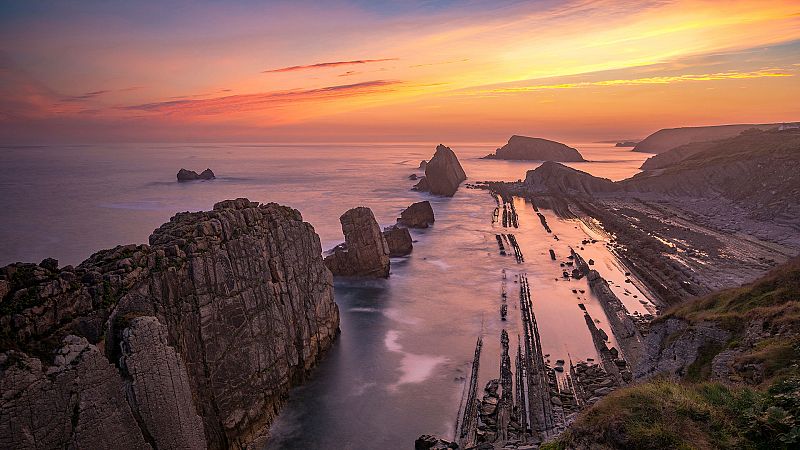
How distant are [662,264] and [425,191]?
97315mm

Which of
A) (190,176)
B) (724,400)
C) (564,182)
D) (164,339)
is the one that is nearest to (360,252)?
(164,339)

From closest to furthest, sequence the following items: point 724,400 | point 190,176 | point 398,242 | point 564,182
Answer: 1. point 724,400
2. point 398,242
3. point 564,182
4. point 190,176

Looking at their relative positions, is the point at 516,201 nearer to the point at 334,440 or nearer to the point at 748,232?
the point at 748,232

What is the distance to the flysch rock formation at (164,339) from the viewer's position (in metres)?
16.3

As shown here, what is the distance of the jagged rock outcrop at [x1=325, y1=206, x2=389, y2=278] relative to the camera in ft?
187

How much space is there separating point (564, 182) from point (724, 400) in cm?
12153

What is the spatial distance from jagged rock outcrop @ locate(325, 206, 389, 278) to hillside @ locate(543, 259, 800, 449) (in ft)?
122

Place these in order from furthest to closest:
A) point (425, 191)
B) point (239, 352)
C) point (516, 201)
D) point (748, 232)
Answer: point (425, 191)
point (516, 201)
point (748, 232)
point (239, 352)

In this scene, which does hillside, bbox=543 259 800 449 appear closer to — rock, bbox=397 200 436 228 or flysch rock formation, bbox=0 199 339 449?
flysch rock formation, bbox=0 199 339 449

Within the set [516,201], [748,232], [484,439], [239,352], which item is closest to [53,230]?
[239,352]

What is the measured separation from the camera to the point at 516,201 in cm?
12281

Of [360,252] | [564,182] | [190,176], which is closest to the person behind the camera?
[360,252]

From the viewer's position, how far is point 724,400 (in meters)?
14.8

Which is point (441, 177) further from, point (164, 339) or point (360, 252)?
point (164, 339)
